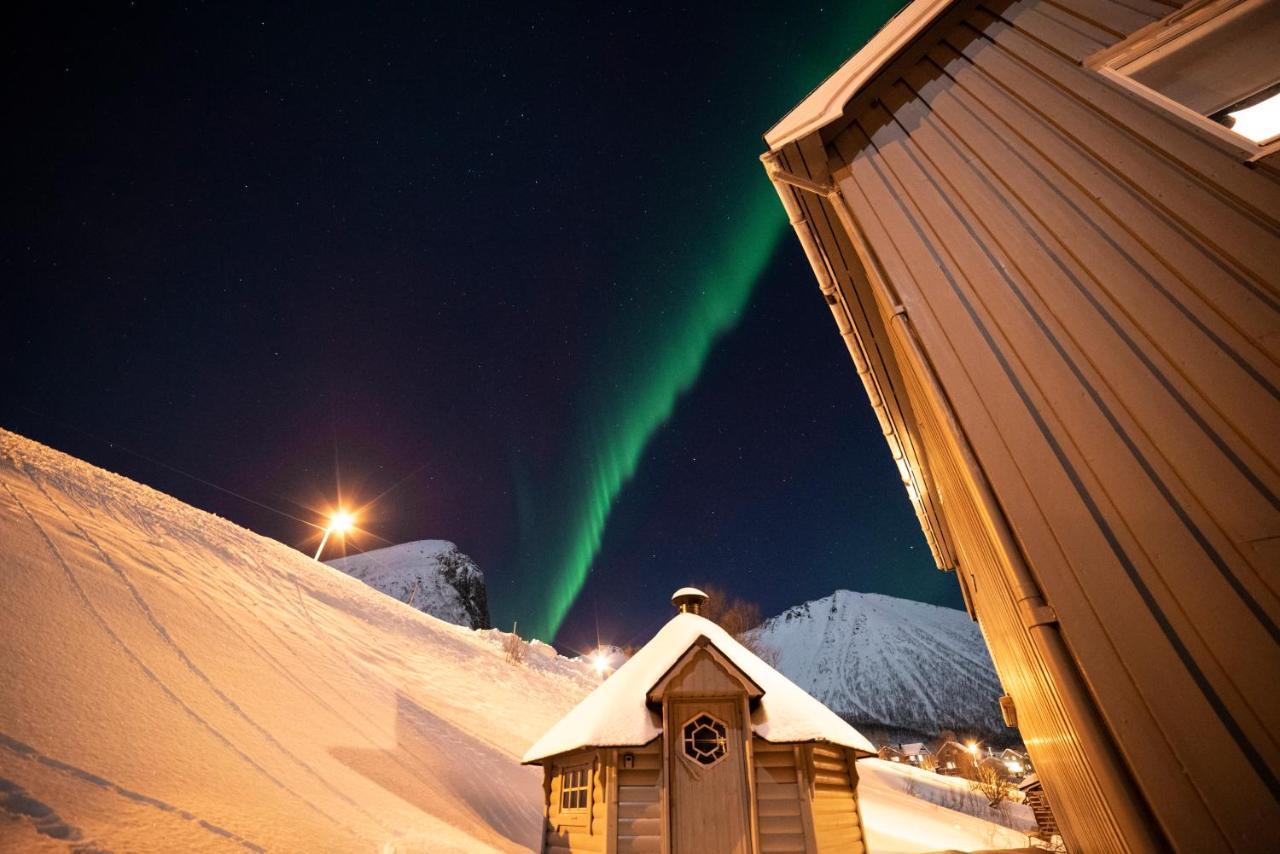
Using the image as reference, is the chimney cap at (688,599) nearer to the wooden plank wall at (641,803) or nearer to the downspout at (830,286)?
the wooden plank wall at (641,803)

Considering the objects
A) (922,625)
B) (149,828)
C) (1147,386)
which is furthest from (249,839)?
(922,625)

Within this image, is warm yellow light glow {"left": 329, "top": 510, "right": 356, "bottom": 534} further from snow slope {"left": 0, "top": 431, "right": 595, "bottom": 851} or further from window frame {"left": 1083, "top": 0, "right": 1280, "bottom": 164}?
window frame {"left": 1083, "top": 0, "right": 1280, "bottom": 164}

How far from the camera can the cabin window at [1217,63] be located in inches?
105

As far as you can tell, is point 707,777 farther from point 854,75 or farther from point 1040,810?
point 1040,810

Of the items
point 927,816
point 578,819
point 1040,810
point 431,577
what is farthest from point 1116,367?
point 431,577

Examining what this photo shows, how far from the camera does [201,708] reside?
7254 millimetres

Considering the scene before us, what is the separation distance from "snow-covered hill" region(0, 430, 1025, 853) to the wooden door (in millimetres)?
3211

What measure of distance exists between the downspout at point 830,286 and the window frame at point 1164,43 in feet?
6.26

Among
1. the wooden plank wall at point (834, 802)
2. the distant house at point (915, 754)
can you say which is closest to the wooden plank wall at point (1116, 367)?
the wooden plank wall at point (834, 802)

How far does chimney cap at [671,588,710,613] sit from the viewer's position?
12.0m

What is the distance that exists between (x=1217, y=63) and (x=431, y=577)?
2588 inches

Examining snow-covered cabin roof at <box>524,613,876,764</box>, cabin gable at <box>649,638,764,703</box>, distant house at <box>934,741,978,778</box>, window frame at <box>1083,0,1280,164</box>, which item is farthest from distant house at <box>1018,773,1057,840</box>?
window frame at <box>1083,0,1280,164</box>

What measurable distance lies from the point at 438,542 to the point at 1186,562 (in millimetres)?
72272

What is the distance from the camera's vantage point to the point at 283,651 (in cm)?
1092
